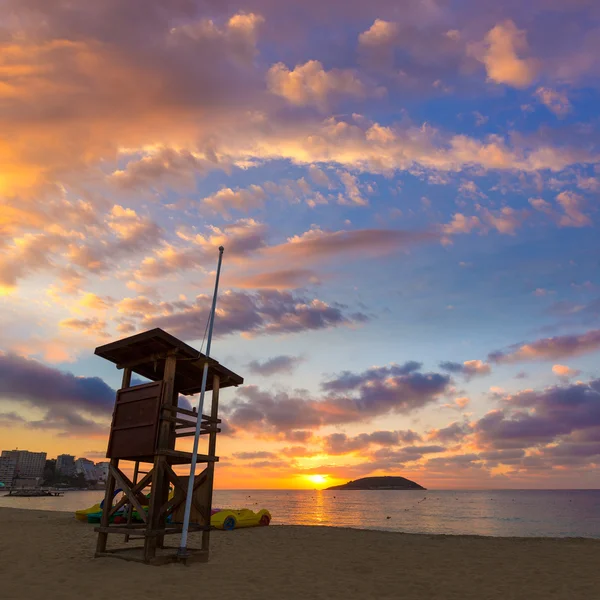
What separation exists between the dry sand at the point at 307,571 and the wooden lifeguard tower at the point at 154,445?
35.2 inches

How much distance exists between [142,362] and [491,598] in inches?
466

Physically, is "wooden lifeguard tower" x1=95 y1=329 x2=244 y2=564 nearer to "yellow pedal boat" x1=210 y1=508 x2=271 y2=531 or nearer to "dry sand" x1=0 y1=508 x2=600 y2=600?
"dry sand" x1=0 y1=508 x2=600 y2=600

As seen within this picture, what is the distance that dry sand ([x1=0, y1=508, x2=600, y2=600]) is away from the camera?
11531 mm

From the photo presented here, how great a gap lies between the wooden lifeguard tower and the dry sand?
0.89m

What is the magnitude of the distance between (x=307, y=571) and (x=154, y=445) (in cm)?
584

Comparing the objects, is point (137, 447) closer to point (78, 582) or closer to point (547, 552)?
point (78, 582)

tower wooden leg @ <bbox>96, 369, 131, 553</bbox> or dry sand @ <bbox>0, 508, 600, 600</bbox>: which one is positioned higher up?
tower wooden leg @ <bbox>96, 369, 131, 553</bbox>

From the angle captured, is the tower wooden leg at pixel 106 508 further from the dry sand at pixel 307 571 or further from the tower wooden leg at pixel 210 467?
the tower wooden leg at pixel 210 467

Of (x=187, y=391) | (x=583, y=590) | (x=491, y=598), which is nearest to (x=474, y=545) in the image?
(x=583, y=590)

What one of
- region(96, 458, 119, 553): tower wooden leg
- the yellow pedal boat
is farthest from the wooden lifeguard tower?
the yellow pedal boat

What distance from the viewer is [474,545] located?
867 inches

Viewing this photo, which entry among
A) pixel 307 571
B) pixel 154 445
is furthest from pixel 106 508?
pixel 307 571

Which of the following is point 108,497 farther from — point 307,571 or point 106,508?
point 307,571

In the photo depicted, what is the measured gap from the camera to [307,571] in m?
14.7
